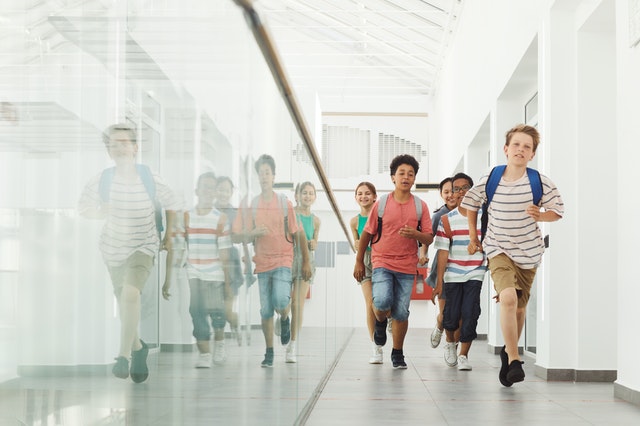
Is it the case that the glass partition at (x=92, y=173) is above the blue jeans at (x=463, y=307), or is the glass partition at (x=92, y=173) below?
above

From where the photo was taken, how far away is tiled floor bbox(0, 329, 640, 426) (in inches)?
37.7

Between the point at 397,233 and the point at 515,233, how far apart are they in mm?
1427

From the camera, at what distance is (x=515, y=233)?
5082mm

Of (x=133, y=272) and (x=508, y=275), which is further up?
(x=133, y=272)

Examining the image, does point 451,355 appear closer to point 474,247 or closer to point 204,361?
point 474,247

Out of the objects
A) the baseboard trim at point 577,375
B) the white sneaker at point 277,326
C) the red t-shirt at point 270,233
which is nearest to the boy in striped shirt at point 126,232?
the red t-shirt at point 270,233

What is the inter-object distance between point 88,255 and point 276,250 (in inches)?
73.5

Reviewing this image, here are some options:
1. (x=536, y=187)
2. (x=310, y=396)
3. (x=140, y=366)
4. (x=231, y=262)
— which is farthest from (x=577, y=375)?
(x=140, y=366)

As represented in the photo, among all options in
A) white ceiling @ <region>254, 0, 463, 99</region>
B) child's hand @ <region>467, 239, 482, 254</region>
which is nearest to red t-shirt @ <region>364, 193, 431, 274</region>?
child's hand @ <region>467, 239, 482, 254</region>

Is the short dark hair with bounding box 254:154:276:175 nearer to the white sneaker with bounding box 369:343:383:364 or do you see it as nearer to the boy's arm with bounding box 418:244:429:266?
the boy's arm with bounding box 418:244:429:266

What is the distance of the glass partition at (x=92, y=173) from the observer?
0.84 metres

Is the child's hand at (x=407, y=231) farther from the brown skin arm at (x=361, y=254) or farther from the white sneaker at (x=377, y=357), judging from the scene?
the white sneaker at (x=377, y=357)

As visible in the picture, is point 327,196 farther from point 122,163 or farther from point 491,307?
point 122,163

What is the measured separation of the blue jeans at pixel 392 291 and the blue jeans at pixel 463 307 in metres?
0.36
